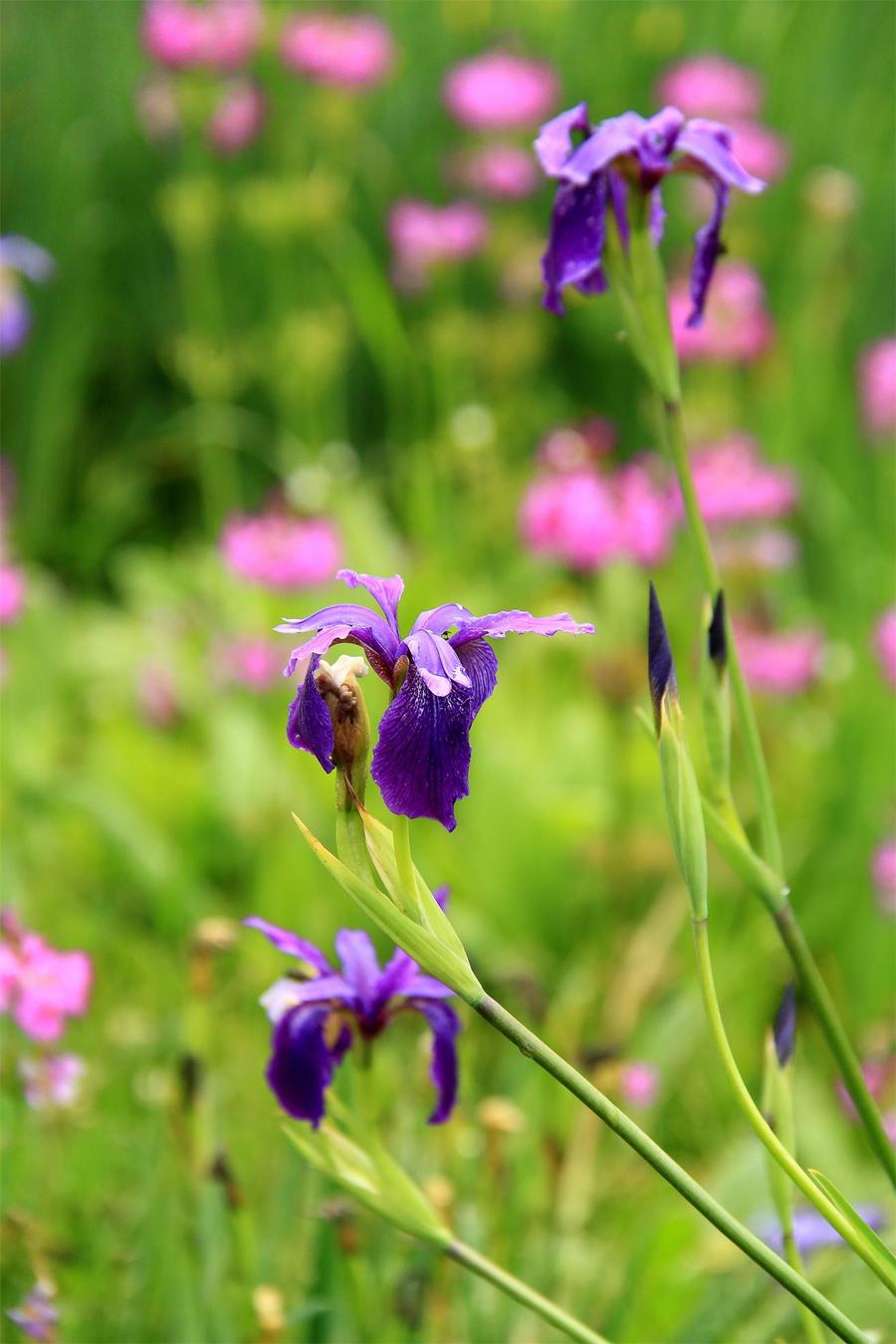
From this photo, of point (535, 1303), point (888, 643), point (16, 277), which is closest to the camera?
point (535, 1303)

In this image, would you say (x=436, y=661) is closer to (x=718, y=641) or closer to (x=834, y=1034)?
(x=718, y=641)

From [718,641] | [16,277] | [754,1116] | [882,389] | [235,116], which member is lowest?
[754,1116]

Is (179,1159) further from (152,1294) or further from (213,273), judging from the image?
(213,273)

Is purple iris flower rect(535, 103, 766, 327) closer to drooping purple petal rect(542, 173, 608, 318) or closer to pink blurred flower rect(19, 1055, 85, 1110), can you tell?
drooping purple petal rect(542, 173, 608, 318)

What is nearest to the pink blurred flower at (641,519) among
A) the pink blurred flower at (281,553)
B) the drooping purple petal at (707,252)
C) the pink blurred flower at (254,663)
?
the pink blurred flower at (281,553)

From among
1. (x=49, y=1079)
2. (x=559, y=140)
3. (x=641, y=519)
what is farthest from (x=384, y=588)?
(x=641, y=519)

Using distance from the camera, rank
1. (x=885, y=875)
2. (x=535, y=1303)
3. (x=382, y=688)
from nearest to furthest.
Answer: (x=535, y=1303)
(x=885, y=875)
(x=382, y=688)

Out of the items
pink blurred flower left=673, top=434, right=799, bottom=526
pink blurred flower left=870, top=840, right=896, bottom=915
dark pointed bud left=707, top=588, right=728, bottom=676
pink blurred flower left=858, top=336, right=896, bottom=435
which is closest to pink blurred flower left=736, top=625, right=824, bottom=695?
pink blurred flower left=673, top=434, right=799, bottom=526
